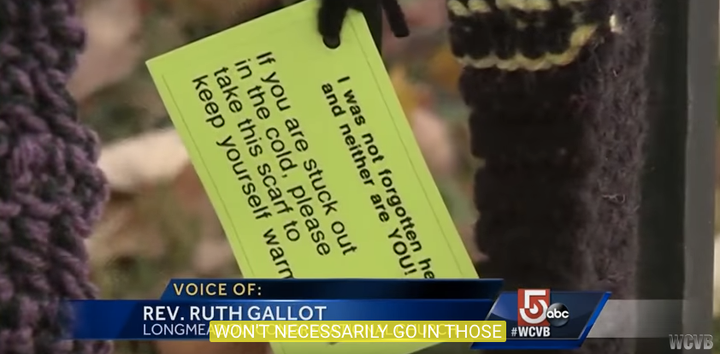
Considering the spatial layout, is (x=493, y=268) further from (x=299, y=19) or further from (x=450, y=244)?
(x=299, y=19)

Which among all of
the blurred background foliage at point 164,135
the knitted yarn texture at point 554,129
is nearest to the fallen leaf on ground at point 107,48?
the blurred background foliage at point 164,135

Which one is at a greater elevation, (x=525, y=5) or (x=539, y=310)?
(x=525, y=5)

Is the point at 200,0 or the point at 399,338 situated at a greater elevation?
the point at 200,0

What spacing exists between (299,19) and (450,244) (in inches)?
4.0

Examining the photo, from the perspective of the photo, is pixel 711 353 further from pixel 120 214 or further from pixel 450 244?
pixel 120 214


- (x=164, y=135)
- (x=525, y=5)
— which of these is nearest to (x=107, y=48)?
(x=164, y=135)

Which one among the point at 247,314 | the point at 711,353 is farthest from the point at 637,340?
the point at 247,314

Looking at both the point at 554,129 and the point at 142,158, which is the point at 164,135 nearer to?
the point at 142,158

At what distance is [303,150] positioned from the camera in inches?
12.2

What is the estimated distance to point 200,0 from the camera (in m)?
0.31

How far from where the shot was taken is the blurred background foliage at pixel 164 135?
31 centimetres

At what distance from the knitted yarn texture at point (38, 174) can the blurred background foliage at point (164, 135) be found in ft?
0.05

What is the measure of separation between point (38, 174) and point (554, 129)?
7.3 inches
